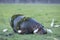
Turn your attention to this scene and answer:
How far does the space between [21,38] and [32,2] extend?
65.1ft

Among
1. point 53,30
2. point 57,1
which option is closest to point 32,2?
point 57,1

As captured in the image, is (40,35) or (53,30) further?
(53,30)

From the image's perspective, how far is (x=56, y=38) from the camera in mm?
8547

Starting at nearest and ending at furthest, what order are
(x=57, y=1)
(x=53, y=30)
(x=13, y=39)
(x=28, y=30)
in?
(x=13, y=39), (x=28, y=30), (x=53, y=30), (x=57, y=1)

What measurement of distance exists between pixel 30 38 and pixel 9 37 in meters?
0.74

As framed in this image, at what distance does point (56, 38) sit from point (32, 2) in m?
19.7

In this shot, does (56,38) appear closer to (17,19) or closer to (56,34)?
(56,34)

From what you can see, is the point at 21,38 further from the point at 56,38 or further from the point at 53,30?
the point at 53,30

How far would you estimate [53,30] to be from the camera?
9.81 metres

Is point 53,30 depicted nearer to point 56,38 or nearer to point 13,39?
point 56,38

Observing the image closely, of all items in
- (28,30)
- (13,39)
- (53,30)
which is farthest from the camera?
(53,30)

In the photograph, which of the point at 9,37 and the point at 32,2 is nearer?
the point at 9,37

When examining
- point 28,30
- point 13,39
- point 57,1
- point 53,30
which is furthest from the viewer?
point 57,1

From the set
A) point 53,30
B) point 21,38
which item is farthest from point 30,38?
point 53,30
